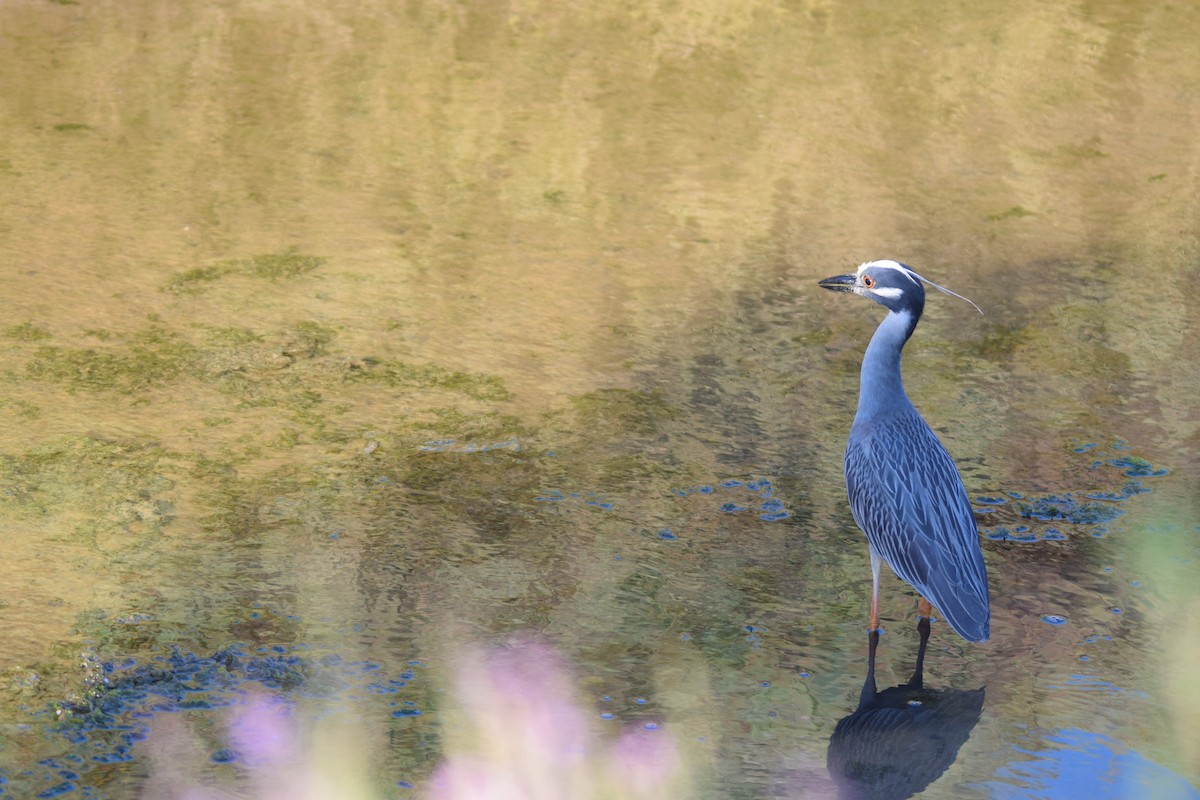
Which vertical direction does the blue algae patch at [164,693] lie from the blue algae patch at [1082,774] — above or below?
above

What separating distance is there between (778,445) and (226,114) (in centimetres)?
400

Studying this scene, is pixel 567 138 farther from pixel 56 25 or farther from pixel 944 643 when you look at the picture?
pixel 944 643

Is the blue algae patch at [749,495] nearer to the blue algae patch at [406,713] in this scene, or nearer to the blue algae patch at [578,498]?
the blue algae patch at [578,498]

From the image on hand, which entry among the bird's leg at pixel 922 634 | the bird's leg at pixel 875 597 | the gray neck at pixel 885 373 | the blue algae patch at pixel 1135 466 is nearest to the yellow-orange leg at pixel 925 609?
the bird's leg at pixel 922 634

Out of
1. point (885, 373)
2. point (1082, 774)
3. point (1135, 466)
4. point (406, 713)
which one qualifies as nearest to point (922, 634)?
point (1082, 774)

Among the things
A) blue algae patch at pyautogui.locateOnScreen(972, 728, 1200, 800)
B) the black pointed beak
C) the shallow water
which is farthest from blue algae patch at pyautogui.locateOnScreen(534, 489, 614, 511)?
blue algae patch at pyautogui.locateOnScreen(972, 728, 1200, 800)

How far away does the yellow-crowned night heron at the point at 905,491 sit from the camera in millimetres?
4340

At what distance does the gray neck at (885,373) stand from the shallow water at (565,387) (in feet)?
1.62

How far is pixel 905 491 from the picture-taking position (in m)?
4.55

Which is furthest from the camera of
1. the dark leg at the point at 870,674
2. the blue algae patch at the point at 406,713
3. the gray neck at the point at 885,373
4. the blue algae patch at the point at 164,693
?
the gray neck at the point at 885,373

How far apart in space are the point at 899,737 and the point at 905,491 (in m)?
0.79

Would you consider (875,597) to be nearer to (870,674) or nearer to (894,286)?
(870,674)

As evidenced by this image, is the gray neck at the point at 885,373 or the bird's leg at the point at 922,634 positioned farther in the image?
the gray neck at the point at 885,373

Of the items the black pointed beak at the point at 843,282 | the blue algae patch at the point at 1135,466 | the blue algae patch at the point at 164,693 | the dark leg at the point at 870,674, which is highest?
the black pointed beak at the point at 843,282
